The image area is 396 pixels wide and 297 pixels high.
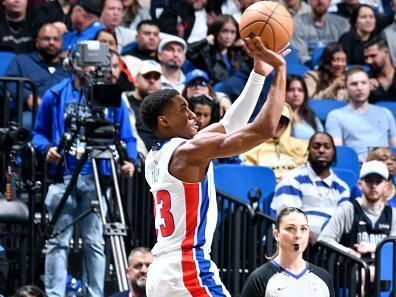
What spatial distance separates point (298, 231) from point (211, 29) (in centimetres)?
608

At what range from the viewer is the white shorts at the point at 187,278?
254 inches

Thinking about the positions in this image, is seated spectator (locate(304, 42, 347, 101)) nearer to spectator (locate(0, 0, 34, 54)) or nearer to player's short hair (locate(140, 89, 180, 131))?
spectator (locate(0, 0, 34, 54))

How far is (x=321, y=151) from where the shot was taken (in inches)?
429

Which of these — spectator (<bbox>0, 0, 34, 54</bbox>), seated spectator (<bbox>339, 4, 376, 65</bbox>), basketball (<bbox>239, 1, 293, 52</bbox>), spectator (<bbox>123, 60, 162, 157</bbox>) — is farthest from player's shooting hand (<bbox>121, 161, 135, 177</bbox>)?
seated spectator (<bbox>339, 4, 376, 65</bbox>)

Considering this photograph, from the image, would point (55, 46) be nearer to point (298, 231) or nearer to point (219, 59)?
point (219, 59)

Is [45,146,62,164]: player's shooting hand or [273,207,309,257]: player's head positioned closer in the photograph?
[273,207,309,257]: player's head

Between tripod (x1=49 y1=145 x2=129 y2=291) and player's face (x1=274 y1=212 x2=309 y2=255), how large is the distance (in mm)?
1536

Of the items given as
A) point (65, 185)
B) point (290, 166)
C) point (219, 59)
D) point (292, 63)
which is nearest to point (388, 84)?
point (292, 63)

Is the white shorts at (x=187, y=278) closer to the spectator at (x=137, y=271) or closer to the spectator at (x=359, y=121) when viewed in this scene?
the spectator at (x=137, y=271)

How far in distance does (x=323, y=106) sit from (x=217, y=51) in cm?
138

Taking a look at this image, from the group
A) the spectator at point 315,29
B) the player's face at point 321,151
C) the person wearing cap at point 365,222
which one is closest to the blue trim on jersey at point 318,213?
the person wearing cap at point 365,222

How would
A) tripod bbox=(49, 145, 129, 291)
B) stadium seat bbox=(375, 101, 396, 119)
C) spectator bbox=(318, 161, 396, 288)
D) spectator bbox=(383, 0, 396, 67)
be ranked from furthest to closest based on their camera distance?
1. spectator bbox=(383, 0, 396, 67)
2. stadium seat bbox=(375, 101, 396, 119)
3. spectator bbox=(318, 161, 396, 288)
4. tripod bbox=(49, 145, 129, 291)

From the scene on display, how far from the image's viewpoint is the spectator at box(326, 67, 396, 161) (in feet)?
42.2

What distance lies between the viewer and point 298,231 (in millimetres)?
8234
